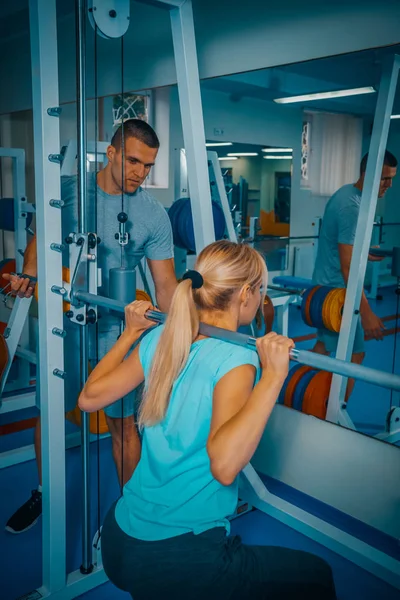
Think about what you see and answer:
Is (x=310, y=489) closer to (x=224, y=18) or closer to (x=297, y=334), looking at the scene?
(x=224, y=18)

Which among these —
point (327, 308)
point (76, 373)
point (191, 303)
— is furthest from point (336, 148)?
point (191, 303)

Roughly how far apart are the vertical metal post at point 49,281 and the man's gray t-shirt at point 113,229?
498 millimetres

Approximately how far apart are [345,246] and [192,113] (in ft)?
4.14

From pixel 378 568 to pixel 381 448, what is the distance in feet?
1.52

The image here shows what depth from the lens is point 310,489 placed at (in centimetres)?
260

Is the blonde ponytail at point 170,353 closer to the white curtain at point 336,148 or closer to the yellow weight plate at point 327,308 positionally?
the yellow weight plate at point 327,308

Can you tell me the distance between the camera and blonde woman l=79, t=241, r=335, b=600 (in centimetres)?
115

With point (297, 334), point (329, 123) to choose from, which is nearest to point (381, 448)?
point (297, 334)

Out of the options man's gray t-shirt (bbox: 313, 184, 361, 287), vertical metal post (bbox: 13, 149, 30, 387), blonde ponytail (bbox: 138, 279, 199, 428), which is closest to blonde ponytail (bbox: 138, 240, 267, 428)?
blonde ponytail (bbox: 138, 279, 199, 428)

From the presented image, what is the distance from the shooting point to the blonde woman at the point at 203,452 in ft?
3.78

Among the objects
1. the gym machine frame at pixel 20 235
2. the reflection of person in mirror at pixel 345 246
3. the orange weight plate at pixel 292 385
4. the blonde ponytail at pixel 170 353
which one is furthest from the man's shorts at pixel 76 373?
the reflection of person in mirror at pixel 345 246

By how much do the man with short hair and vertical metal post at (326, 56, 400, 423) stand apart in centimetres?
83

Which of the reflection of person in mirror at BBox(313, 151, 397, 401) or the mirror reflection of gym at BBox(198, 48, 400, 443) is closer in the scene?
the reflection of person in mirror at BBox(313, 151, 397, 401)

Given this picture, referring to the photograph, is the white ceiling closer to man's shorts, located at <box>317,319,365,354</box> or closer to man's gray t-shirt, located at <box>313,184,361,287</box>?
man's gray t-shirt, located at <box>313,184,361,287</box>
